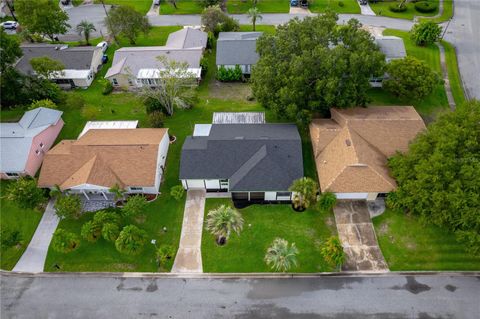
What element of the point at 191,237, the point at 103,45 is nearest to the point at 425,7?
the point at 103,45

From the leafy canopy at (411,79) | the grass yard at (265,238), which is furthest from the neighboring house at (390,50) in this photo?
the grass yard at (265,238)

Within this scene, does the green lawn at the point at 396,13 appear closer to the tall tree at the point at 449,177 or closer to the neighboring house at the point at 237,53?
the neighboring house at the point at 237,53

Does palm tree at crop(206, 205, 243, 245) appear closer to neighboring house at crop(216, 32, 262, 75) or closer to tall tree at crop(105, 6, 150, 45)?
neighboring house at crop(216, 32, 262, 75)

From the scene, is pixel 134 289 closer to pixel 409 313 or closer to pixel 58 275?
pixel 58 275

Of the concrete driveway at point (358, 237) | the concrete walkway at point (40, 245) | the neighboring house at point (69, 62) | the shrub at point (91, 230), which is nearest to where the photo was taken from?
the concrete driveway at point (358, 237)

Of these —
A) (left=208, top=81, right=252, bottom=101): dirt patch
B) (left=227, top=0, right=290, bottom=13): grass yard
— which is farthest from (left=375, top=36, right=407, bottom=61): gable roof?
(left=227, top=0, right=290, bottom=13): grass yard

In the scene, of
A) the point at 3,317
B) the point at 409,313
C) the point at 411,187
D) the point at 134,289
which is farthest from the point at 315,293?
the point at 3,317
